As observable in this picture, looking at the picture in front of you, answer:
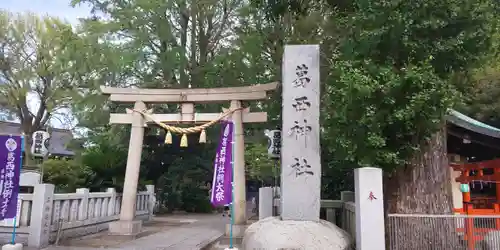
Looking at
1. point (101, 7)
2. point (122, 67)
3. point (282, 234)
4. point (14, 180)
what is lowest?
point (282, 234)

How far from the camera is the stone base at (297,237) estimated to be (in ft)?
25.7

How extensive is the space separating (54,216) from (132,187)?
292cm

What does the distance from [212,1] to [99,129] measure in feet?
35.3

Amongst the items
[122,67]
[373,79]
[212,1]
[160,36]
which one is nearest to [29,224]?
[373,79]

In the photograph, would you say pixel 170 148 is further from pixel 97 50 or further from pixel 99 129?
pixel 97 50

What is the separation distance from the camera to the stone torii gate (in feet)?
44.7

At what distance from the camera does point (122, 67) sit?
20453 mm

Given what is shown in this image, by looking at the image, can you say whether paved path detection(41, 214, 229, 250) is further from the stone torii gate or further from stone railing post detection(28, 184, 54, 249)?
the stone torii gate

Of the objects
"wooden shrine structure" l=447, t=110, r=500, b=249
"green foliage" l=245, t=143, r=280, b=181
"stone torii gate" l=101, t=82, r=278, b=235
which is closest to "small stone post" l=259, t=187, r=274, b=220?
"stone torii gate" l=101, t=82, r=278, b=235

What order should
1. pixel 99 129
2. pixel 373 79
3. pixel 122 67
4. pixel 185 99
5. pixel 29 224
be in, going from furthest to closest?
pixel 99 129, pixel 122 67, pixel 185 99, pixel 29 224, pixel 373 79

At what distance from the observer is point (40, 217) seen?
1070 centimetres

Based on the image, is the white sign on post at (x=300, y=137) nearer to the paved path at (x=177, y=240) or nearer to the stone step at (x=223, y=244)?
the stone step at (x=223, y=244)

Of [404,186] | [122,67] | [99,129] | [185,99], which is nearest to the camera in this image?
[404,186]

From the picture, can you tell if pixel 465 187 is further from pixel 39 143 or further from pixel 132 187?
pixel 39 143
